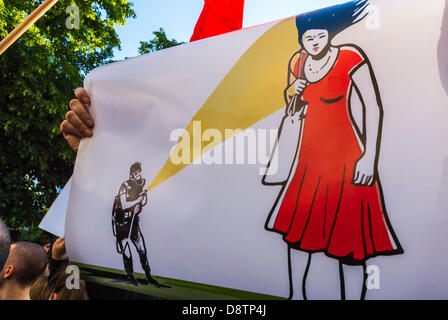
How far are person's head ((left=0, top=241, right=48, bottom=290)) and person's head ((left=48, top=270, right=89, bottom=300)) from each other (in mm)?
160

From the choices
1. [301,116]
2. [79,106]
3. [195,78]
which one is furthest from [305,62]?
[79,106]

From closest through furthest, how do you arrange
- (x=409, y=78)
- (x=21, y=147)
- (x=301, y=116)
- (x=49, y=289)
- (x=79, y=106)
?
(x=409, y=78)
(x=301, y=116)
(x=79, y=106)
(x=49, y=289)
(x=21, y=147)

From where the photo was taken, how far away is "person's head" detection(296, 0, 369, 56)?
38.8 inches

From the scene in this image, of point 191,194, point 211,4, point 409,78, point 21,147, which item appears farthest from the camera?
point 21,147

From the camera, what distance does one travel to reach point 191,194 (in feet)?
3.64

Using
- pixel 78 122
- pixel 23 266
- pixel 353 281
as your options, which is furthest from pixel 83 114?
pixel 23 266

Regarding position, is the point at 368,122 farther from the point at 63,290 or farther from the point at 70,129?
the point at 63,290

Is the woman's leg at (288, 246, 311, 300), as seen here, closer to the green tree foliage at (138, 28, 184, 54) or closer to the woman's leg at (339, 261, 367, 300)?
the woman's leg at (339, 261, 367, 300)

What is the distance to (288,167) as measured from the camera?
3.20 ft

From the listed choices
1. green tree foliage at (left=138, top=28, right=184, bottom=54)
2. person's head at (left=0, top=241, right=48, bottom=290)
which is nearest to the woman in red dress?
person's head at (left=0, top=241, right=48, bottom=290)

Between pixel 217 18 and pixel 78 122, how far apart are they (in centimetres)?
89

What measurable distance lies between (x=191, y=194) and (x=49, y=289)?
1.75 m

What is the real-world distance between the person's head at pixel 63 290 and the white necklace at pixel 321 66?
5.06 ft

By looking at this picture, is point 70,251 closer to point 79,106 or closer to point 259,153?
point 79,106
